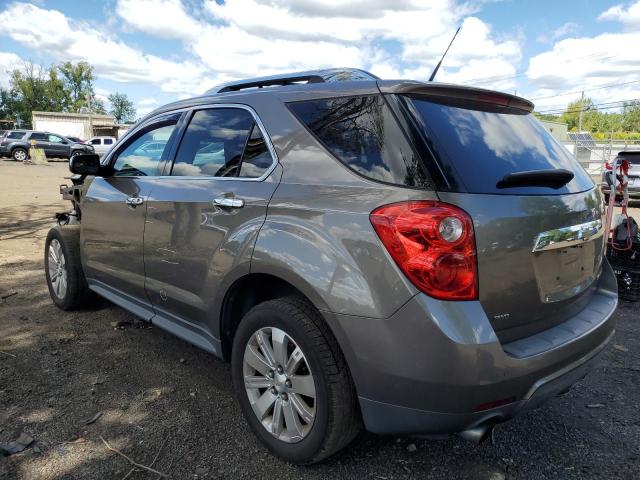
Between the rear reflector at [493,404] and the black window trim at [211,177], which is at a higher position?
the black window trim at [211,177]

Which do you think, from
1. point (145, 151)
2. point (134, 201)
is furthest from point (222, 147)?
point (145, 151)

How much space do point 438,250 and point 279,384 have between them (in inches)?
40.6

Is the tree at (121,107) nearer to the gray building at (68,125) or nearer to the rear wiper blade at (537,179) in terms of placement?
the gray building at (68,125)

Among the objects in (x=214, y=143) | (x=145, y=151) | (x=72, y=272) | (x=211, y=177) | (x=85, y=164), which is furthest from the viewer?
(x=72, y=272)

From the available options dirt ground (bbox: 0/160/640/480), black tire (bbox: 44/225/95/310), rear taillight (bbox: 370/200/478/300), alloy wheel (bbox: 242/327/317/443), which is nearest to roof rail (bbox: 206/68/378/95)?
rear taillight (bbox: 370/200/478/300)

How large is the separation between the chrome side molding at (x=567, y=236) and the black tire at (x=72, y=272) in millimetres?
3619

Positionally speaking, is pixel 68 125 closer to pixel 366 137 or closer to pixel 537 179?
pixel 366 137

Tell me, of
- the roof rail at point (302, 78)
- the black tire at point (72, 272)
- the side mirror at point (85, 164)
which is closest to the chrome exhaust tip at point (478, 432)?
the roof rail at point (302, 78)

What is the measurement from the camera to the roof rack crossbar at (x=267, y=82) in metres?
2.76

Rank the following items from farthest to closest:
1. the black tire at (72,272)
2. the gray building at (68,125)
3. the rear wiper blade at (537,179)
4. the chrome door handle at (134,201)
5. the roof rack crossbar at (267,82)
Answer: the gray building at (68,125) < the black tire at (72,272) < the chrome door handle at (134,201) < the roof rack crossbar at (267,82) < the rear wiper blade at (537,179)

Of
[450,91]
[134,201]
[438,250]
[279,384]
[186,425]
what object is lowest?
[186,425]

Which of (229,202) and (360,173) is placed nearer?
(360,173)

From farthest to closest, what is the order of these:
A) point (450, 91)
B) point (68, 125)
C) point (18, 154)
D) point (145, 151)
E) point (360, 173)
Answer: point (68, 125)
point (18, 154)
point (145, 151)
point (450, 91)
point (360, 173)

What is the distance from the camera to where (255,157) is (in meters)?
2.64
